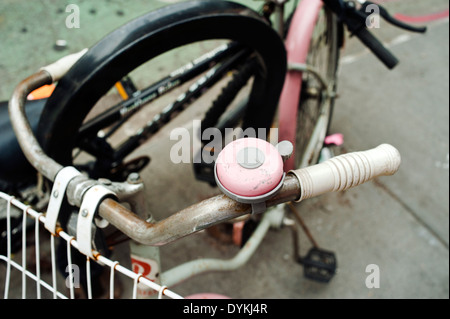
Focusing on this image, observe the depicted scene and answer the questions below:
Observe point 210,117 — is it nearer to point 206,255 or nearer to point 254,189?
point 206,255

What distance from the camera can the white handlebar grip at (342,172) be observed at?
2.32 feet

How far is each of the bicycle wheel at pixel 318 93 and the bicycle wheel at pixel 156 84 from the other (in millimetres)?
319

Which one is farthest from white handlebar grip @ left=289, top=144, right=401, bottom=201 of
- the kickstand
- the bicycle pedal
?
the bicycle pedal

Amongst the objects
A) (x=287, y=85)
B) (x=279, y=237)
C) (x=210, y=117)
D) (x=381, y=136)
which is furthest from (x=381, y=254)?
(x=210, y=117)

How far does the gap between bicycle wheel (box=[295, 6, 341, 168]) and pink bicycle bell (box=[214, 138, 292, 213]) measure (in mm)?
1194

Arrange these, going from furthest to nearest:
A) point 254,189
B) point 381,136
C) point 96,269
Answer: point 381,136 < point 96,269 < point 254,189

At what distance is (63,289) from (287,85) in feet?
4.44

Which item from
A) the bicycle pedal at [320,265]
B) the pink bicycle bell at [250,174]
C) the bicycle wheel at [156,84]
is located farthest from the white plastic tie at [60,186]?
the bicycle pedal at [320,265]

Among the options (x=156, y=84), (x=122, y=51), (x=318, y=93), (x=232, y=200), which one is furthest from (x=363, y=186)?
(x=232, y=200)

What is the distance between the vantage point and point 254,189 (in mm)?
630

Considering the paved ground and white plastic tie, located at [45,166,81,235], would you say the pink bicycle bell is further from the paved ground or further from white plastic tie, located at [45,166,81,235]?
the paved ground

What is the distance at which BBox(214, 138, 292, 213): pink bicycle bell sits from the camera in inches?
24.8

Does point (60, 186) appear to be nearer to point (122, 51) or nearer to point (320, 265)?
point (122, 51)

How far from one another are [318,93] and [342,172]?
139 cm
